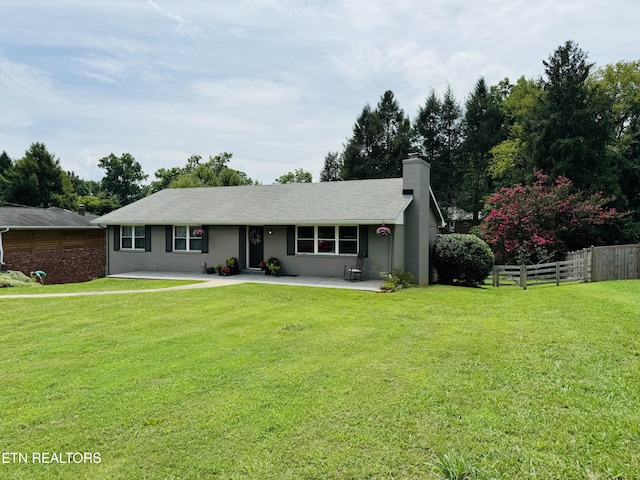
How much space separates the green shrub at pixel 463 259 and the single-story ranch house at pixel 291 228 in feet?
2.30

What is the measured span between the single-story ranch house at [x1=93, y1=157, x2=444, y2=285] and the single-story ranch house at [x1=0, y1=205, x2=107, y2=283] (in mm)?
2989

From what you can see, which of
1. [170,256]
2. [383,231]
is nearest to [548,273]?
[383,231]

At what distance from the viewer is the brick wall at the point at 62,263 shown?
17.8 m

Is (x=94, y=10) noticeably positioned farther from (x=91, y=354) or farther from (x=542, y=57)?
(x=542, y=57)

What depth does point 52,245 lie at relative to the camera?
63.9ft

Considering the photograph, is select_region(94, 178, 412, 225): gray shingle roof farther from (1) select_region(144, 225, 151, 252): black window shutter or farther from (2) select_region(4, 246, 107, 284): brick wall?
(2) select_region(4, 246, 107, 284): brick wall

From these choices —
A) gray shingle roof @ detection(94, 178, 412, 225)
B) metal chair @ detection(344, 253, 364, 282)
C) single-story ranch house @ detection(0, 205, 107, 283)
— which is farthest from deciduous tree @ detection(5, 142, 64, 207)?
metal chair @ detection(344, 253, 364, 282)

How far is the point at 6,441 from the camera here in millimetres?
3350

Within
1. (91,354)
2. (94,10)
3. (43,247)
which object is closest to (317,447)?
(91,354)

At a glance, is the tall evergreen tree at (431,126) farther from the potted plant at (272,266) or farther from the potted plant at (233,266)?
the potted plant at (233,266)

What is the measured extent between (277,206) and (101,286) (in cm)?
723

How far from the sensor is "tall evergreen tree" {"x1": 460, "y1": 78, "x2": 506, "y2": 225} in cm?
3434

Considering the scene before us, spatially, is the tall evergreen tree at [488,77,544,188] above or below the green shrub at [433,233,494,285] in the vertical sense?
above

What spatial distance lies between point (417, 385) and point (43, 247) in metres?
20.5
